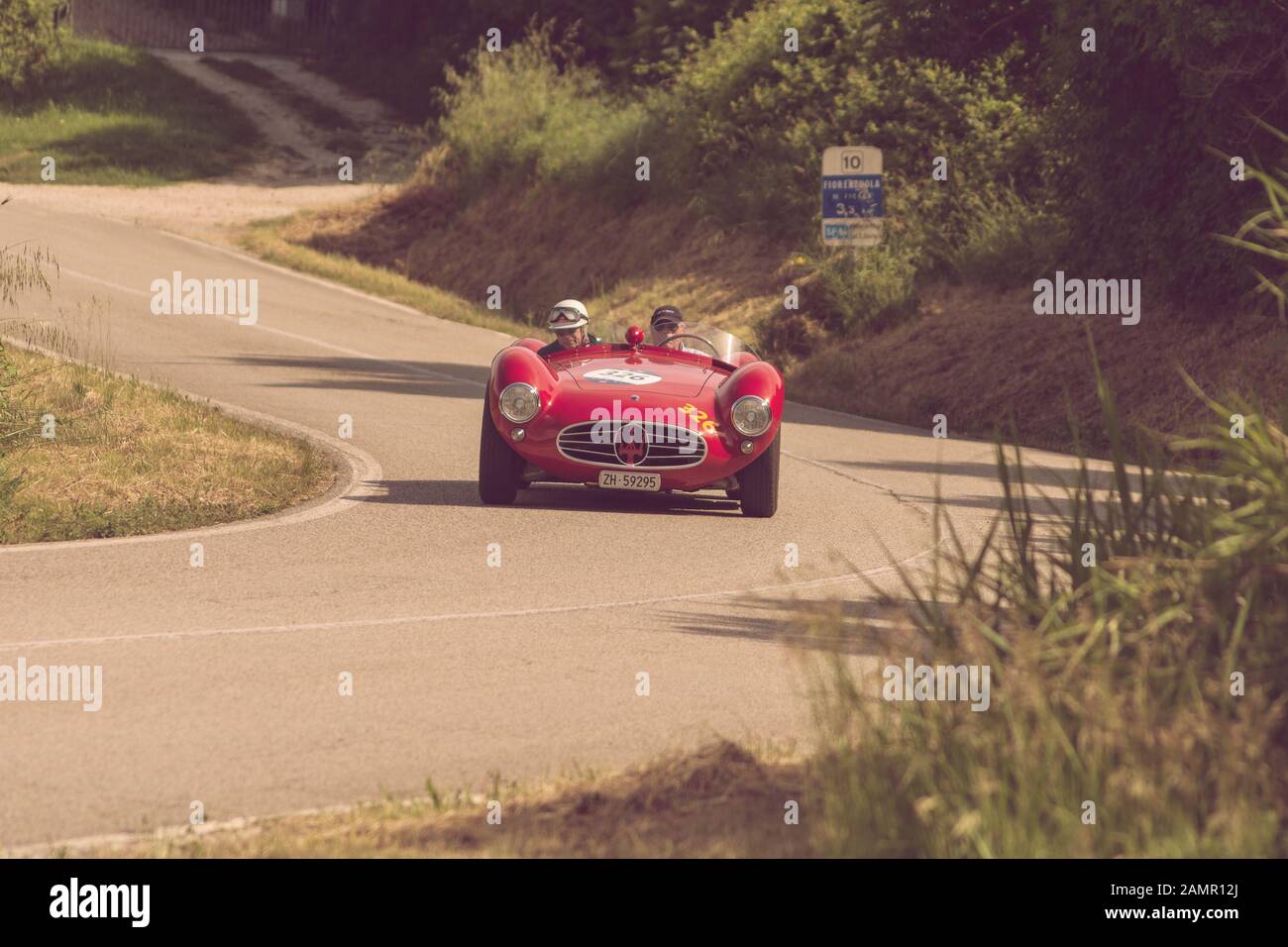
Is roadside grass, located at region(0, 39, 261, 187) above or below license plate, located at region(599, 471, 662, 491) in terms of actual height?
above

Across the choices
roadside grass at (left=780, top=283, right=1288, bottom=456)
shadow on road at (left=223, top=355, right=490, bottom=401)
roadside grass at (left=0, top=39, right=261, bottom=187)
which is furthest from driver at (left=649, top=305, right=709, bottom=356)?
roadside grass at (left=0, top=39, right=261, bottom=187)

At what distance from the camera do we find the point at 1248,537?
18.4 feet

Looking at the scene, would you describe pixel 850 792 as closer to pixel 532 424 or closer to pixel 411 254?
pixel 532 424

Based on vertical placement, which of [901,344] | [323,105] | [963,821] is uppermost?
[323,105]

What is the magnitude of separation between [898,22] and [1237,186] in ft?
24.9

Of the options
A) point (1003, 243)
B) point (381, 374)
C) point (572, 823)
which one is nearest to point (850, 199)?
point (1003, 243)

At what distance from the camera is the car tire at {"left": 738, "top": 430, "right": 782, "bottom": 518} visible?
1319 cm

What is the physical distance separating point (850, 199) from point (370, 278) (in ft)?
36.3

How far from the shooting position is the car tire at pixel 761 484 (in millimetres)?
13188

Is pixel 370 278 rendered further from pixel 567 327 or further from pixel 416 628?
pixel 416 628

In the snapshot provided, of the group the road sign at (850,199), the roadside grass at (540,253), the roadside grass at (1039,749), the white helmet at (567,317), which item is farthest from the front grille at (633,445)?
the roadside grass at (540,253)

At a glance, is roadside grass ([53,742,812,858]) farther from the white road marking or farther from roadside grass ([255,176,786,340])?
roadside grass ([255,176,786,340])

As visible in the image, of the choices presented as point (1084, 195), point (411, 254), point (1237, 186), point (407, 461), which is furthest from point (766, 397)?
point (411, 254)

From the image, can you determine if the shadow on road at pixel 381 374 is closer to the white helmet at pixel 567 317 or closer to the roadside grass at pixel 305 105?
the white helmet at pixel 567 317
